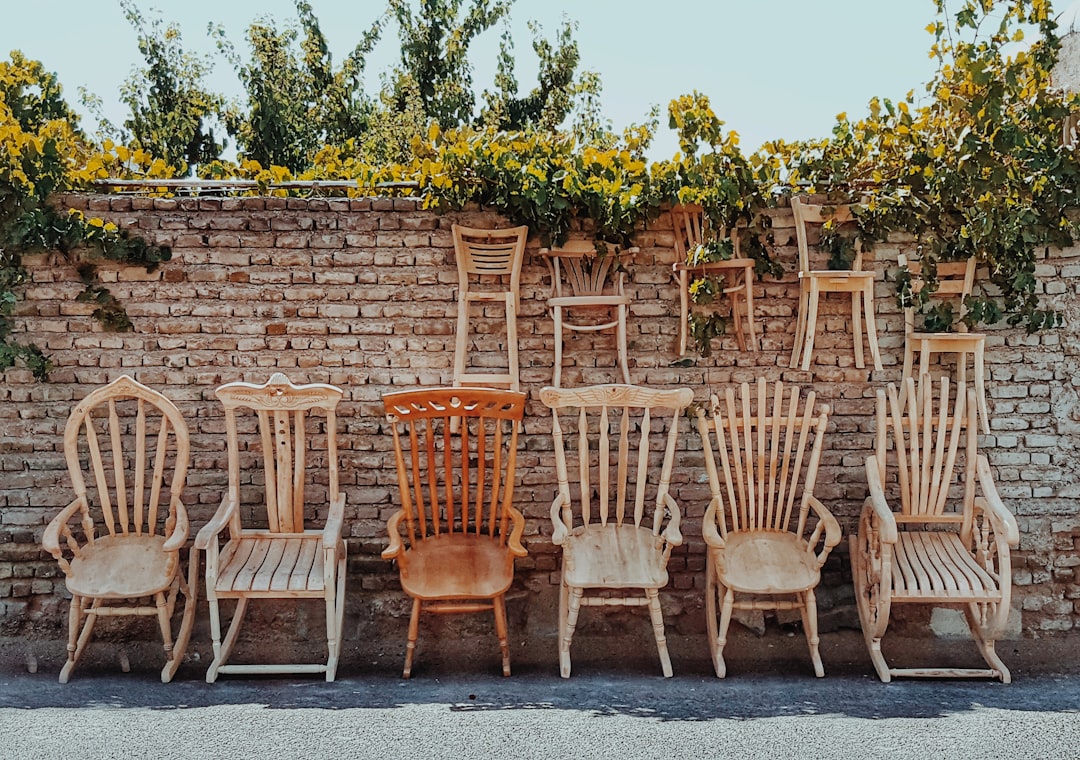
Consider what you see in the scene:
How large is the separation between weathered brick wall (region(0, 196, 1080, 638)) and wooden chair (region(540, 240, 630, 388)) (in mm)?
100

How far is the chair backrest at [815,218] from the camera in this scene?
4.36 meters

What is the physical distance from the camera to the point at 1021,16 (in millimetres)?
4172

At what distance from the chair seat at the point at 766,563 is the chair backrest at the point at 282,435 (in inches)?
71.2

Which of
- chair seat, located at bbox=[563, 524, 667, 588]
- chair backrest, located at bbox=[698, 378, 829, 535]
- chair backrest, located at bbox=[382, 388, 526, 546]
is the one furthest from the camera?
chair backrest, located at bbox=[698, 378, 829, 535]

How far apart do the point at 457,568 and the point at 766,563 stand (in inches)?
53.7

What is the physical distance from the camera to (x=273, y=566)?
3789 millimetres

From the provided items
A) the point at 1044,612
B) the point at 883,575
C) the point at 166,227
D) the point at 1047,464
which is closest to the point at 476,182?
the point at 166,227

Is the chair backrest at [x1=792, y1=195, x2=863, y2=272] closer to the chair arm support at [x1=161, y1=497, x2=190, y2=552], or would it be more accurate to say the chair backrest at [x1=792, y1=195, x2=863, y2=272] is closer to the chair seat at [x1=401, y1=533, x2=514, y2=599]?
Answer: the chair seat at [x1=401, y1=533, x2=514, y2=599]

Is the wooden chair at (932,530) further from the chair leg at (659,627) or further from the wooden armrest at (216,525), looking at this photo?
the wooden armrest at (216,525)

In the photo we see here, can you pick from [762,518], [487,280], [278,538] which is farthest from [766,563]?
[278,538]

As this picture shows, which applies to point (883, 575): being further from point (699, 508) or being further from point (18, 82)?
point (18, 82)

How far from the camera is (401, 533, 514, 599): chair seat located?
376 cm

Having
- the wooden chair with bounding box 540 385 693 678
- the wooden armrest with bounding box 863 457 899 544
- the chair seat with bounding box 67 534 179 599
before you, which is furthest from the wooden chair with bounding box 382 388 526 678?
the wooden armrest with bounding box 863 457 899 544

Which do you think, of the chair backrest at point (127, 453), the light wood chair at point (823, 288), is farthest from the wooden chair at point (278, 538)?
the light wood chair at point (823, 288)
